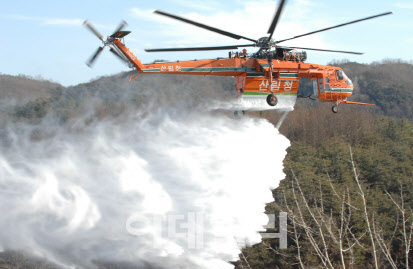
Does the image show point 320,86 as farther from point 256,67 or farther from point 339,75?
point 256,67

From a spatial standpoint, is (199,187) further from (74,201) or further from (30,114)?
(30,114)

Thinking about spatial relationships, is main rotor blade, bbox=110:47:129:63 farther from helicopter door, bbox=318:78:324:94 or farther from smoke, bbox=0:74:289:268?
helicopter door, bbox=318:78:324:94

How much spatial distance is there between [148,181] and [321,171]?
66.5 ft

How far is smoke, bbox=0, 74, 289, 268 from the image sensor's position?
16125mm

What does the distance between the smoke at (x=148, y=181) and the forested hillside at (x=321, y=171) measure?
0.56 m

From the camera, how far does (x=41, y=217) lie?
17312 mm

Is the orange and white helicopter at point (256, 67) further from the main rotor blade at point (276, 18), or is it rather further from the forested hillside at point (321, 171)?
the forested hillside at point (321, 171)

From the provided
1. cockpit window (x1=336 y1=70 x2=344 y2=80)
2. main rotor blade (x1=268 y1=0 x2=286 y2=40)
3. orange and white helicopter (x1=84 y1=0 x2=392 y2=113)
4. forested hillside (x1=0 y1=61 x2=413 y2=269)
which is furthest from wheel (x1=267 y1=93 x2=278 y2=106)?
cockpit window (x1=336 y1=70 x2=344 y2=80)

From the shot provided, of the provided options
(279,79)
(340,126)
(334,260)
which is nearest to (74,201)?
(279,79)

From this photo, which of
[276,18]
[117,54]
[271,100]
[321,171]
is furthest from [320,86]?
[321,171]

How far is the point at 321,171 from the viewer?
34.0 meters

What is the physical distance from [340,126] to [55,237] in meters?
37.5

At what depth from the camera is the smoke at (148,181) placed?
16125mm

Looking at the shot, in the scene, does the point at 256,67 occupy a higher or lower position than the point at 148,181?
higher
